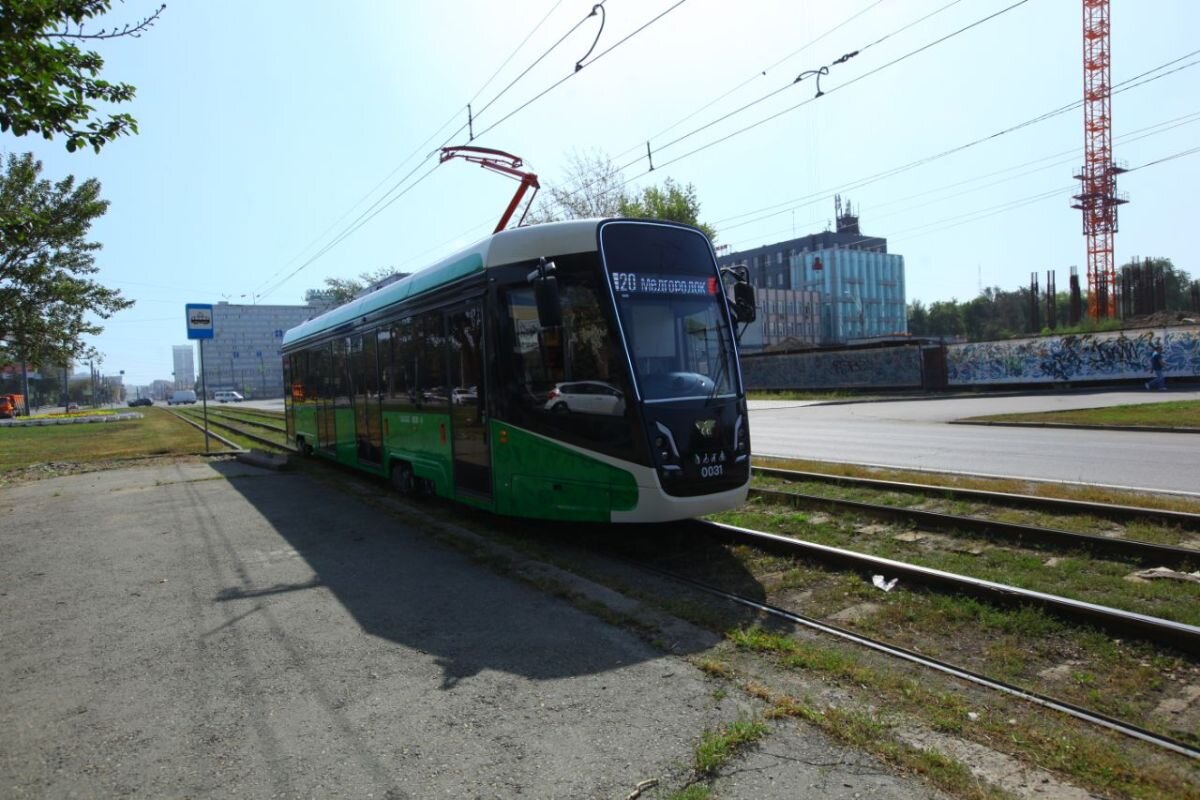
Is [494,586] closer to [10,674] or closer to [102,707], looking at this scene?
[102,707]

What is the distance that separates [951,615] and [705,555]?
250 cm

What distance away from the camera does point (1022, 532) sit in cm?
729

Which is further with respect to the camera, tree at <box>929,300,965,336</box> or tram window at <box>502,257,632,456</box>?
tree at <box>929,300,965,336</box>

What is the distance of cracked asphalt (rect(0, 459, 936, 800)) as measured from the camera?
3439 millimetres

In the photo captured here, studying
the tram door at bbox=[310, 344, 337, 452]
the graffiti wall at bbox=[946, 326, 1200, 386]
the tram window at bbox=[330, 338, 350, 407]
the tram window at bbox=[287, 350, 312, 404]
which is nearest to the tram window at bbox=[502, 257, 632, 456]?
the tram window at bbox=[330, 338, 350, 407]

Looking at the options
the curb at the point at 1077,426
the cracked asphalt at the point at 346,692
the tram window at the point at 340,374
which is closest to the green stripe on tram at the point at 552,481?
Answer: the cracked asphalt at the point at 346,692

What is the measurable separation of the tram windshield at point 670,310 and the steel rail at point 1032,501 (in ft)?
12.9

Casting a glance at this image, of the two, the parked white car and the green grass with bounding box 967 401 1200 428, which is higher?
the parked white car

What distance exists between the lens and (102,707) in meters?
4.32

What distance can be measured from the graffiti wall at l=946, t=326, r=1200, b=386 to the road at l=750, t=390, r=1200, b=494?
366 centimetres

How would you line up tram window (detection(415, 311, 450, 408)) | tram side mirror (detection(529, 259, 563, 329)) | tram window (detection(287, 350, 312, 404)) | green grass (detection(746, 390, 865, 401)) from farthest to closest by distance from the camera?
green grass (detection(746, 390, 865, 401)), tram window (detection(287, 350, 312, 404)), tram window (detection(415, 311, 450, 408)), tram side mirror (detection(529, 259, 563, 329))

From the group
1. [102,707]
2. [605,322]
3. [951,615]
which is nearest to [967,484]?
[951,615]

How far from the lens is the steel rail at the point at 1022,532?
6375mm

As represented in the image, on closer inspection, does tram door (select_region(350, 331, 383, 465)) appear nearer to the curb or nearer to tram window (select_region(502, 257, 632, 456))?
tram window (select_region(502, 257, 632, 456))
